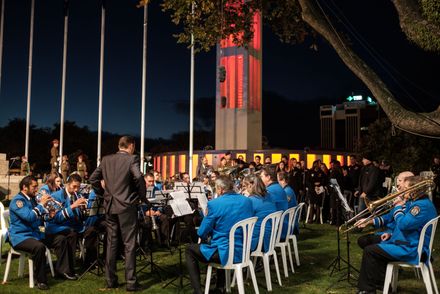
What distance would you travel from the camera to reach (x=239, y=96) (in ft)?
83.7

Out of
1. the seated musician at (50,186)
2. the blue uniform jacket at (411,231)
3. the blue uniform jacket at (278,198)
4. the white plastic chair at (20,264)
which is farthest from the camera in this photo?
the seated musician at (50,186)

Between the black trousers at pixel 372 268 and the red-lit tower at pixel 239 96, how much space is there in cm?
1940

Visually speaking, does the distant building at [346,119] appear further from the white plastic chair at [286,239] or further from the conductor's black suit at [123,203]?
the conductor's black suit at [123,203]

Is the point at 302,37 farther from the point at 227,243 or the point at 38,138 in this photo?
the point at 38,138

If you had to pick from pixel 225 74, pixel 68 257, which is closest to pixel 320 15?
pixel 68 257

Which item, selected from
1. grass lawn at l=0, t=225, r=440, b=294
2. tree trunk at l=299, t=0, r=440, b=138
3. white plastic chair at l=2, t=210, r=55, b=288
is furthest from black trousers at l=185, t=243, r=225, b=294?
tree trunk at l=299, t=0, r=440, b=138

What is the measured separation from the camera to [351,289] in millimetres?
6660

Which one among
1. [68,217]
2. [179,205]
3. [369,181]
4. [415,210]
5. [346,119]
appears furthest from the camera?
[346,119]

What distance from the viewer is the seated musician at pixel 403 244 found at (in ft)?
18.6

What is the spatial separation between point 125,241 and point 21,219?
1.54m

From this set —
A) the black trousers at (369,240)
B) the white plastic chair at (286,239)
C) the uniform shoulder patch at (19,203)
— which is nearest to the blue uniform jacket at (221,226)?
the white plastic chair at (286,239)

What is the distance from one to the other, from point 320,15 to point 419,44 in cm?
192

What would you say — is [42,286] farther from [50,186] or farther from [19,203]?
[50,186]

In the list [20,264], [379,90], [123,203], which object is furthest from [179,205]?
[379,90]
